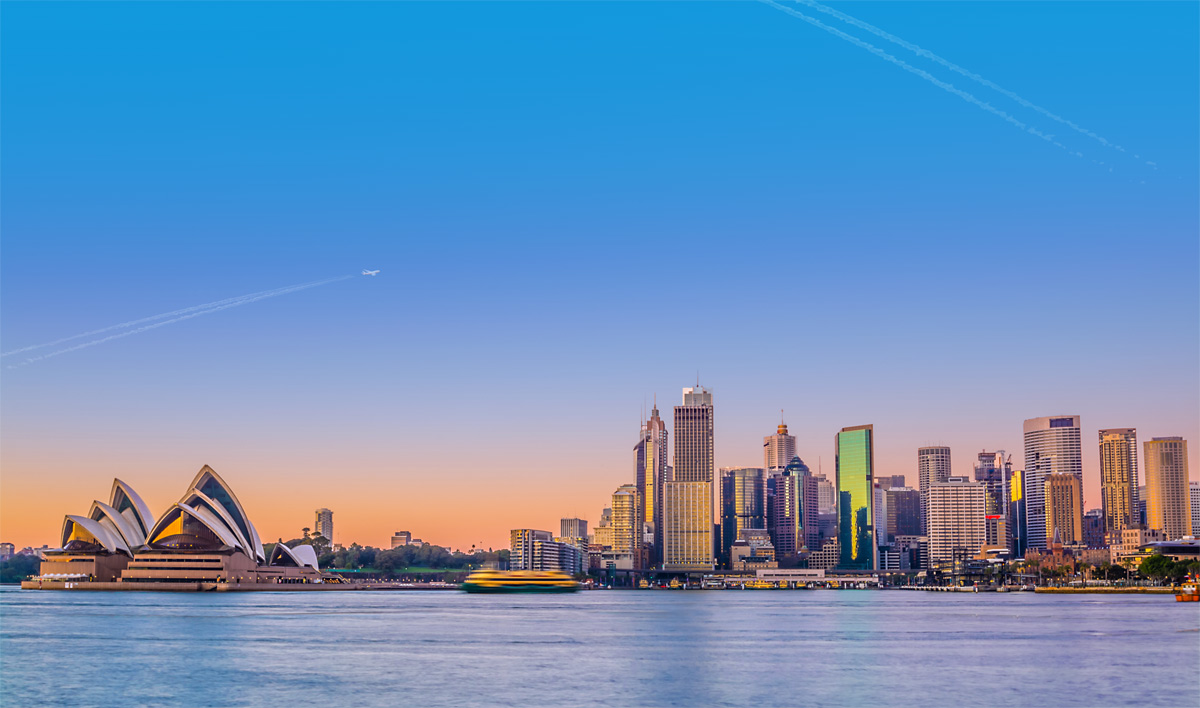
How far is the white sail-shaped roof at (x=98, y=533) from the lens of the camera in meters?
143

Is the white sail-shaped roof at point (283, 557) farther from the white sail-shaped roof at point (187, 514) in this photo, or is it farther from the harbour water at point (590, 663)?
the harbour water at point (590, 663)

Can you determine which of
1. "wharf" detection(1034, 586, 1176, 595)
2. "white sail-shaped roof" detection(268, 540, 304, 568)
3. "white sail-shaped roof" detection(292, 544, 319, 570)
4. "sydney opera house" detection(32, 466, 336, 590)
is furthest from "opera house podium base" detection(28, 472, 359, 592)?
"wharf" detection(1034, 586, 1176, 595)

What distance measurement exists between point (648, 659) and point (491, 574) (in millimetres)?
116227

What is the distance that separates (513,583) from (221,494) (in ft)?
126

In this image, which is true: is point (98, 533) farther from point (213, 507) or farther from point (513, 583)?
point (513, 583)

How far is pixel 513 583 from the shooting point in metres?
157

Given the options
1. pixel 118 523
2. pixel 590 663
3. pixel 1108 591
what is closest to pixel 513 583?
pixel 118 523

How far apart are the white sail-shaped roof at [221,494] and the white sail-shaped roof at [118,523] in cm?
770

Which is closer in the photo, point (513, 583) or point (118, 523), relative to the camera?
point (118, 523)

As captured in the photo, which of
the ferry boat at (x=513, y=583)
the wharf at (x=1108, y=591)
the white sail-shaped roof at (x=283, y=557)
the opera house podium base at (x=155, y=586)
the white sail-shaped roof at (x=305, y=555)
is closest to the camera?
the opera house podium base at (x=155, y=586)

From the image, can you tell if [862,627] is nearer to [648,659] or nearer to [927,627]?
[927,627]

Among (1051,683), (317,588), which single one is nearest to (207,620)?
(1051,683)

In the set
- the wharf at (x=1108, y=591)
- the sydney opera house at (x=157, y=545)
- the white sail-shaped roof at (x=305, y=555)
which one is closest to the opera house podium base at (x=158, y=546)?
the sydney opera house at (x=157, y=545)

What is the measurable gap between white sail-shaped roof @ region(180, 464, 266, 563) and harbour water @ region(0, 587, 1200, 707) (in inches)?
2943
